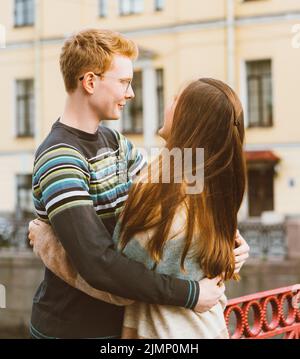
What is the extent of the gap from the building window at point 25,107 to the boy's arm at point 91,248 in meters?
4.36

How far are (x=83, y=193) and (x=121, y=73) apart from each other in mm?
155

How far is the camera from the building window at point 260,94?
14.1 feet

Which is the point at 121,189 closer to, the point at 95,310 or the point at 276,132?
the point at 95,310

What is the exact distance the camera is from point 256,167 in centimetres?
508

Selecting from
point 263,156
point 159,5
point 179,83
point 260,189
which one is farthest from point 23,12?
A: point 260,189

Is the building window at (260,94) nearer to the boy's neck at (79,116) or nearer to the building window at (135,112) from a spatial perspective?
the building window at (135,112)

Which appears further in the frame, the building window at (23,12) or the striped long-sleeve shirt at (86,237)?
the building window at (23,12)

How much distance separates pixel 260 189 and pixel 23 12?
2085mm

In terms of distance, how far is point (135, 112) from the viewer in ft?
16.1

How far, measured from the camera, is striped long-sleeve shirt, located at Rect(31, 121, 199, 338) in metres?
0.71

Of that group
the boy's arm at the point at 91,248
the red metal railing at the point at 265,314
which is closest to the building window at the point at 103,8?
the red metal railing at the point at 265,314

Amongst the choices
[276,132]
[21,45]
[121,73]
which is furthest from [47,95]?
[121,73]

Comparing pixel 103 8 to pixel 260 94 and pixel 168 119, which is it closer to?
pixel 260 94

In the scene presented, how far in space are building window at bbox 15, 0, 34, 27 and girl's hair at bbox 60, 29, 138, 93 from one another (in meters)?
4.15
